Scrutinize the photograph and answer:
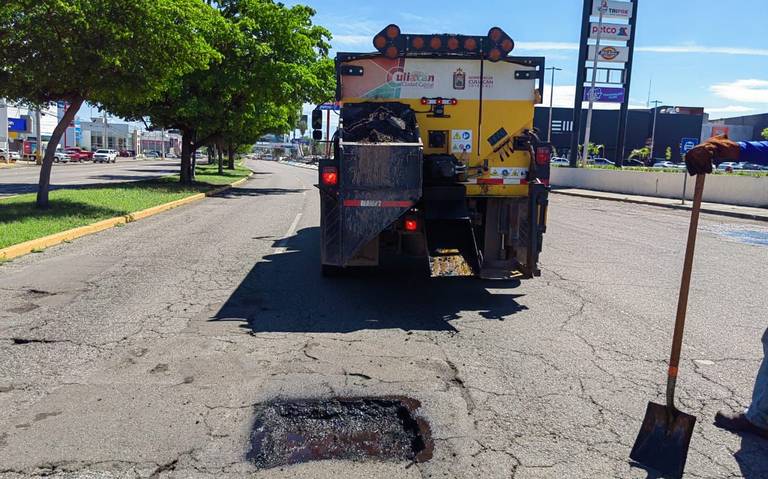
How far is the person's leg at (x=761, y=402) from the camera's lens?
398 cm

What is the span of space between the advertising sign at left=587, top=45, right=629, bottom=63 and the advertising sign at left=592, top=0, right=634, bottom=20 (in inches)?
68.5

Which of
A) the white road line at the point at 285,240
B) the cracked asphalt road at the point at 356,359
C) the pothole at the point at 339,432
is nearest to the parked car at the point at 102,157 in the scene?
the white road line at the point at 285,240

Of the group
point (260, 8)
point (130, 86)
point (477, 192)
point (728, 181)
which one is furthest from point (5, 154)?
point (477, 192)

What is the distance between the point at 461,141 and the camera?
8102 millimetres

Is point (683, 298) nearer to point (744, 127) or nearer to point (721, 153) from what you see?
point (721, 153)

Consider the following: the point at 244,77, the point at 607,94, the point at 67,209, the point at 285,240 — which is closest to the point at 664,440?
the point at 285,240

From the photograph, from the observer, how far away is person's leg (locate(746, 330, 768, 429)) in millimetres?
3980

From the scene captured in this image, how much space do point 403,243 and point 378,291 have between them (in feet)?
2.25

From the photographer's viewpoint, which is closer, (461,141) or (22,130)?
(461,141)

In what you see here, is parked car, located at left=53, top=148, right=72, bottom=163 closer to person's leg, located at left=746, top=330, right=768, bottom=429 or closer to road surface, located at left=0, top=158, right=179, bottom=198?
road surface, located at left=0, top=158, right=179, bottom=198

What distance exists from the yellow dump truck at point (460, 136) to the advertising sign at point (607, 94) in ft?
104

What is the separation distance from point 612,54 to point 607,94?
7.40ft

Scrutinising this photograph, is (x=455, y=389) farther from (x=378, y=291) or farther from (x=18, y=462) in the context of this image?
(x=378, y=291)

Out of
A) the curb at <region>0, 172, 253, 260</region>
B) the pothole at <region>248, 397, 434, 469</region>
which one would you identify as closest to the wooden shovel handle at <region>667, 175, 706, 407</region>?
the pothole at <region>248, 397, 434, 469</region>
